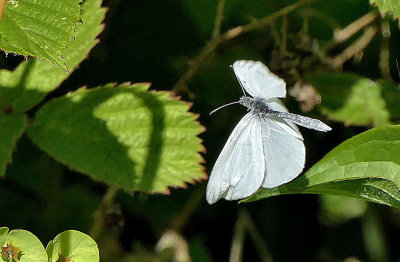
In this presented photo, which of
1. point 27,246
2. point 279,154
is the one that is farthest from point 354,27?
point 27,246

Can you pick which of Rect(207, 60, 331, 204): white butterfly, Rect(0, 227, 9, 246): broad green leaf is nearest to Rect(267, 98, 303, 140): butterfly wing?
Rect(207, 60, 331, 204): white butterfly

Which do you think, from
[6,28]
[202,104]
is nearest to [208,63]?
[202,104]

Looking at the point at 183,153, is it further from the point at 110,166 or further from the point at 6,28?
the point at 6,28

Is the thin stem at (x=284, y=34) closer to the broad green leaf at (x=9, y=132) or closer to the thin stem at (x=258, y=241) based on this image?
the thin stem at (x=258, y=241)

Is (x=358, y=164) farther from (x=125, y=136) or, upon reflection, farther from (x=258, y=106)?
(x=125, y=136)

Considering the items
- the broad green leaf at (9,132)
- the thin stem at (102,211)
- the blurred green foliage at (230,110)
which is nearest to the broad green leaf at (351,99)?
the blurred green foliage at (230,110)

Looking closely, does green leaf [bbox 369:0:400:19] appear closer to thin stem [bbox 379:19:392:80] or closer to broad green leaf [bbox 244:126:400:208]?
broad green leaf [bbox 244:126:400:208]

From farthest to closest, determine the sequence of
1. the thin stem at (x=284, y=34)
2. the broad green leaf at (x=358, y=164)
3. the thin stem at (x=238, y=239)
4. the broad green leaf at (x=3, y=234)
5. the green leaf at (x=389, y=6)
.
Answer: the thin stem at (x=284, y=34) < the thin stem at (x=238, y=239) < the green leaf at (x=389, y=6) < the broad green leaf at (x=358, y=164) < the broad green leaf at (x=3, y=234)
